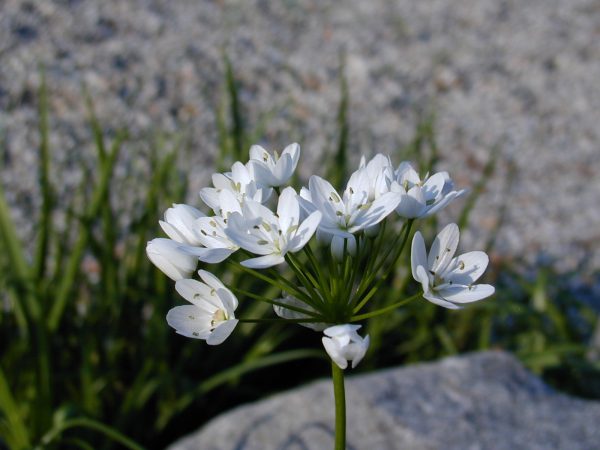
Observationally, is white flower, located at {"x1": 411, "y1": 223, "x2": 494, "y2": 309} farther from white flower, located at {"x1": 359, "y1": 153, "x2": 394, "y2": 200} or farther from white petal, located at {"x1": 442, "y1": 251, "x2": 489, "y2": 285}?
white flower, located at {"x1": 359, "y1": 153, "x2": 394, "y2": 200}

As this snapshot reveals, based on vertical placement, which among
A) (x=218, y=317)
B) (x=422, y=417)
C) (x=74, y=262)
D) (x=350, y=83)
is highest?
(x=218, y=317)

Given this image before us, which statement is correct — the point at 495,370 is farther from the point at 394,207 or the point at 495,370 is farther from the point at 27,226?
the point at 27,226

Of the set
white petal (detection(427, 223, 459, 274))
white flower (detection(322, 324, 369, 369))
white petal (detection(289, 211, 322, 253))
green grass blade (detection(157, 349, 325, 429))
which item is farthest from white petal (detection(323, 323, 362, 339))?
green grass blade (detection(157, 349, 325, 429))

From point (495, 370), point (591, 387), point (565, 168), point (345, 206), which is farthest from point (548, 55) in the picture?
point (345, 206)

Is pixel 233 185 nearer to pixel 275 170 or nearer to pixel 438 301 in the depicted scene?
pixel 275 170

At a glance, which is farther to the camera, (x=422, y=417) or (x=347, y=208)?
(x=422, y=417)

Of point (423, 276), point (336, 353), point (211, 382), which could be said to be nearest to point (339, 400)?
point (336, 353)
